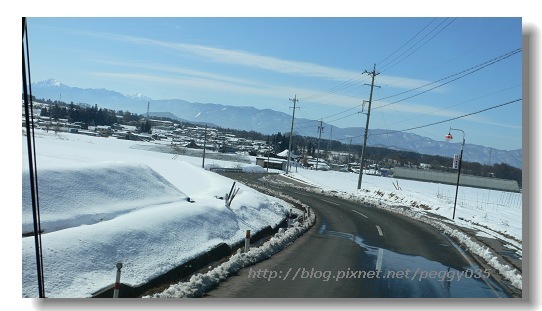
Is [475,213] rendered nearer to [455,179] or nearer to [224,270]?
[455,179]

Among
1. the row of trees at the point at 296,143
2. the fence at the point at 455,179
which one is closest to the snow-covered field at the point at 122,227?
the fence at the point at 455,179

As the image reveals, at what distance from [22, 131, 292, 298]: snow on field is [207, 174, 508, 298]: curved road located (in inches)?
90.0

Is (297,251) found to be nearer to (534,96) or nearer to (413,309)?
(413,309)

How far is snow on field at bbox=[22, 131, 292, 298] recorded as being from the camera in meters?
9.43

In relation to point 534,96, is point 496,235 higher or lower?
lower

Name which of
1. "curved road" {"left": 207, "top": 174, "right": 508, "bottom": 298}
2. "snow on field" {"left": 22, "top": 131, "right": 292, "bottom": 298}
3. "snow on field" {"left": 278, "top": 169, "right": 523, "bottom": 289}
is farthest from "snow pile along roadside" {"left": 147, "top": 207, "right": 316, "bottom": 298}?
"snow on field" {"left": 278, "top": 169, "right": 523, "bottom": 289}

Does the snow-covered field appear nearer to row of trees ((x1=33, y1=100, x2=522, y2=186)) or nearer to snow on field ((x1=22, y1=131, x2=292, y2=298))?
snow on field ((x1=22, y1=131, x2=292, y2=298))

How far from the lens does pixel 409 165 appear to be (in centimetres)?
7581

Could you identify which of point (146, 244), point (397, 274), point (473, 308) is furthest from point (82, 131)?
point (473, 308)

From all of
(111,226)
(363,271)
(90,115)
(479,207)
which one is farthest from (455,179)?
(111,226)

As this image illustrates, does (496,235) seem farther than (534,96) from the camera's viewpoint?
Yes

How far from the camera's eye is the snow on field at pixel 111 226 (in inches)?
371

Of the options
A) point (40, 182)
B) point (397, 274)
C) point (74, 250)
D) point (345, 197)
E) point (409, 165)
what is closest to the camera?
point (74, 250)

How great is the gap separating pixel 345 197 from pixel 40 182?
105 ft
